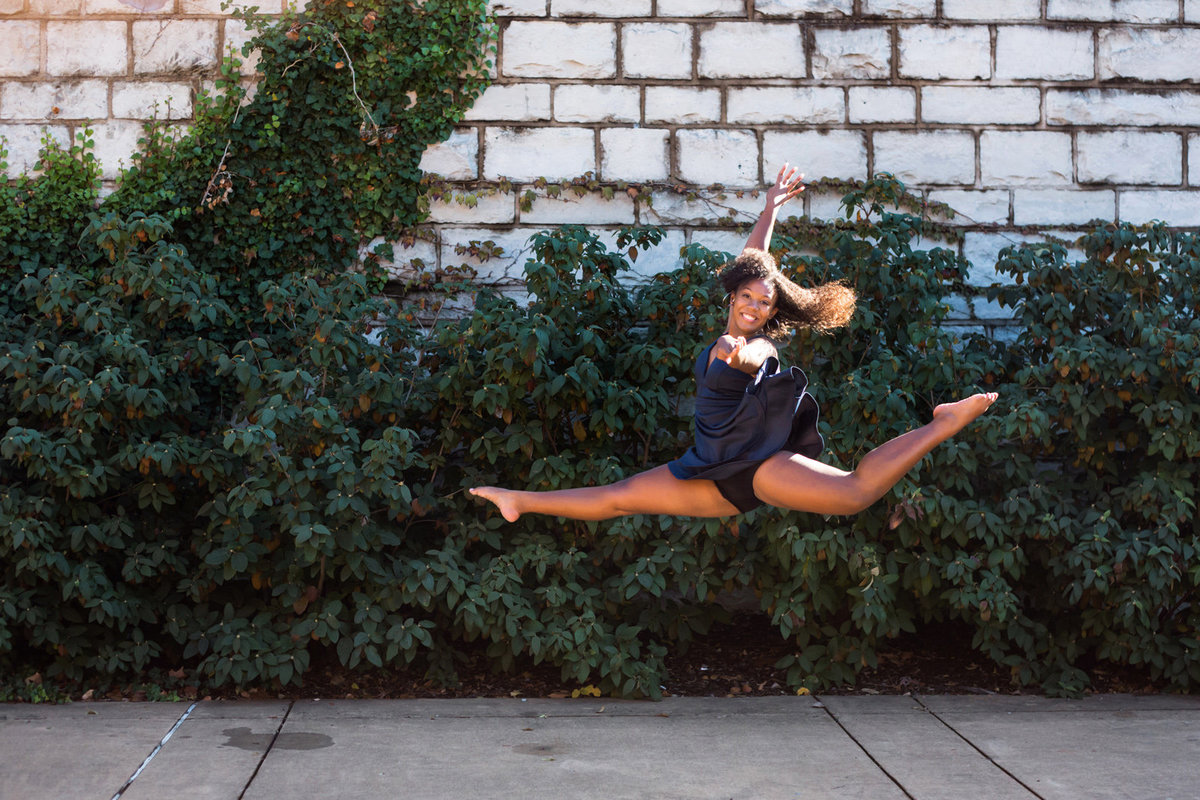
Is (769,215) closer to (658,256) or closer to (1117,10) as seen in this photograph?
(658,256)

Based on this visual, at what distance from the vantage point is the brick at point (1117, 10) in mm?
7094

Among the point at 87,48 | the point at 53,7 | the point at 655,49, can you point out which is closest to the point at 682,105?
the point at 655,49

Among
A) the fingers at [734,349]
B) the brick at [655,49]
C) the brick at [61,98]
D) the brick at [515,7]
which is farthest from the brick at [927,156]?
the brick at [61,98]

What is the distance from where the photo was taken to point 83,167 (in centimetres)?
675

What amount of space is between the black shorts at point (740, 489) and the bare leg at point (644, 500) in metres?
0.04

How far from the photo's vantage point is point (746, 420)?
389 cm

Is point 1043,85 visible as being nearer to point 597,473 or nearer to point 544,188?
point 544,188

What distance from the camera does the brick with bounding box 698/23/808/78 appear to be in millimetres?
6996

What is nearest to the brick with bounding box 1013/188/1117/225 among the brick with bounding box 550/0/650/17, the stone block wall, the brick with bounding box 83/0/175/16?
the stone block wall

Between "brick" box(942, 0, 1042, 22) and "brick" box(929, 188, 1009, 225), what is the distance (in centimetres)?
106

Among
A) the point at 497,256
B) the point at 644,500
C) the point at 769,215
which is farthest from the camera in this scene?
the point at 497,256

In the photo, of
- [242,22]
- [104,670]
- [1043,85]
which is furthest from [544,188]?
[104,670]

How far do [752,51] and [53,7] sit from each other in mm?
4180

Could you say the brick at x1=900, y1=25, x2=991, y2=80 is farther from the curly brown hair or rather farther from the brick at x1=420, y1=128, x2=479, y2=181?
the curly brown hair
